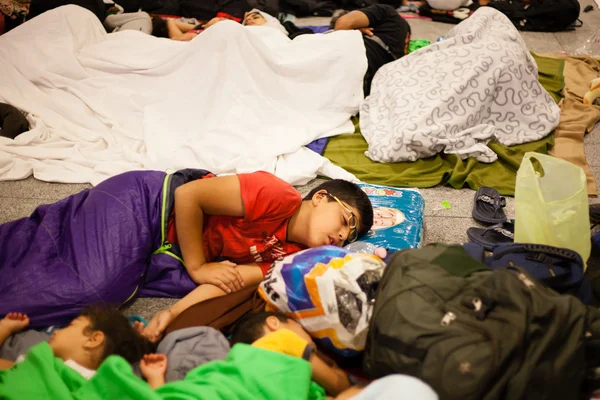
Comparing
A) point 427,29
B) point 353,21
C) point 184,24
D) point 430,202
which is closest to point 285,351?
point 430,202

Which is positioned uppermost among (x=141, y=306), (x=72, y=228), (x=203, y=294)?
(x=72, y=228)

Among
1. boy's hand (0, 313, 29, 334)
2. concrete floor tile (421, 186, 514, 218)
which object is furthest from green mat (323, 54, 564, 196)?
boy's hand (0, 313, 29, 334)

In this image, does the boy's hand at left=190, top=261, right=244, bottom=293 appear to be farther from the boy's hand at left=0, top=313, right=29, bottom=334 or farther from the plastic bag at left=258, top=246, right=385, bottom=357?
the boy's hand at left=0, top=313, right=29, bottom=334

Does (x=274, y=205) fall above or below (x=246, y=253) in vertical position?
above

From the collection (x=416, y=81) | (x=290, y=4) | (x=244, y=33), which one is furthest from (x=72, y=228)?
(x=290, y=4)

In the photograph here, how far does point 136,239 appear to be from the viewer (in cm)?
137

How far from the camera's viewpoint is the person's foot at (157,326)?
125 centimetres

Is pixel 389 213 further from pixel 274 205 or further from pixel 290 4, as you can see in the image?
pixel 290 4

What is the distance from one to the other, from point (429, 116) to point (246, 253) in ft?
2.97

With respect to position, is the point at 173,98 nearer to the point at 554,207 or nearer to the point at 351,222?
the point at 351,222

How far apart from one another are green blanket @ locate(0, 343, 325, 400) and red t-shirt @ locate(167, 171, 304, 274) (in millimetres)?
392

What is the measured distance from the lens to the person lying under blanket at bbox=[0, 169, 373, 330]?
129 cm

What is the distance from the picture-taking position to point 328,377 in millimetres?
1116

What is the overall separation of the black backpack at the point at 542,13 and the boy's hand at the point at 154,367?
9.34 feet
